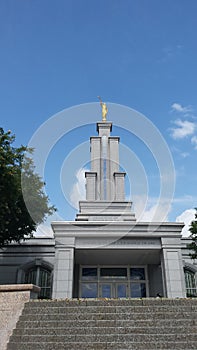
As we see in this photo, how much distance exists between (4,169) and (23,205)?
488 cm

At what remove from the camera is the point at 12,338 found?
26.8ft

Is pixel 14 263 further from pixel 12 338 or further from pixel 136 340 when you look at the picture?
pixel 136 340

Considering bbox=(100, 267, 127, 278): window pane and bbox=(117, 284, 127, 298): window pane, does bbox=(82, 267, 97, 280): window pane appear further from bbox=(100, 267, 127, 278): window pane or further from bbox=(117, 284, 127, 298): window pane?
bbox=(117, 284, 127, 298): window pane

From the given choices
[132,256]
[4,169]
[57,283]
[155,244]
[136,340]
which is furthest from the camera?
[132,256]

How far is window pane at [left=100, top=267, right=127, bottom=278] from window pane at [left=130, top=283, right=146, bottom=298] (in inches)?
34.9

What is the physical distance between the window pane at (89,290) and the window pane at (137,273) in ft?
8.73

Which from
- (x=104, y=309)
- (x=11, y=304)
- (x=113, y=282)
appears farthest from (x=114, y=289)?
(x=11, y=304)

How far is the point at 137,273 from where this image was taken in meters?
20.5

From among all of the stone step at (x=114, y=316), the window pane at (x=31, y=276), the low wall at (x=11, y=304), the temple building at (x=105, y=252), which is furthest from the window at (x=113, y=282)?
the stone step at (x=114, y=316)

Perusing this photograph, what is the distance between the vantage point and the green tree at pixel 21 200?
16.4 meters

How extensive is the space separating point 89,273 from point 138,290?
351 centimetres

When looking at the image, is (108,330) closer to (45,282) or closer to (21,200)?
(21,200)

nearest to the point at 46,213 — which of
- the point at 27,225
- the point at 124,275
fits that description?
the point at 27,225

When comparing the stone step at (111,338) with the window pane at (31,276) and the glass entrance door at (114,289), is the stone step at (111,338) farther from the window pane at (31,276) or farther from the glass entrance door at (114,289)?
Answer: the window pane at (31,276)
